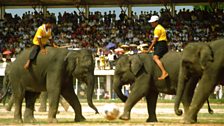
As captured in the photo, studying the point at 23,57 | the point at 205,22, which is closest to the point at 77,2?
the point at 205,22

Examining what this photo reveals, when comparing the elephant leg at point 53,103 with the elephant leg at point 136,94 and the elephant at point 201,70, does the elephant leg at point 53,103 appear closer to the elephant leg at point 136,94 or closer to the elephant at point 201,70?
the elephant leg at point 136,94

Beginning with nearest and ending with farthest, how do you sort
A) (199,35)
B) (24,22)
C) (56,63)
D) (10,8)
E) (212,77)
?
(212,77) < (56,63) < (199,35) < (24,22) < (10,8)

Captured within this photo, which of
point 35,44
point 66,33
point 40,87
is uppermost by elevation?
point 35,44

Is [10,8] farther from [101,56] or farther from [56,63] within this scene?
[56,63]

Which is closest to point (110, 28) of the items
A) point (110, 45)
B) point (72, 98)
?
point (110, 45)

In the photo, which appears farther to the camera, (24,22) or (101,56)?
(24,22)

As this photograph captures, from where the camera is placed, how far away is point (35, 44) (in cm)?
2162

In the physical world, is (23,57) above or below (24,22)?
above

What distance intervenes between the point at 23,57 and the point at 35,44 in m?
0.87

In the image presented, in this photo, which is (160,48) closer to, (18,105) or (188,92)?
(188,92)

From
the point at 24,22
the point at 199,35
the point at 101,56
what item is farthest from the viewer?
the point at 24,22

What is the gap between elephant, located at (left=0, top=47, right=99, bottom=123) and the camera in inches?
838

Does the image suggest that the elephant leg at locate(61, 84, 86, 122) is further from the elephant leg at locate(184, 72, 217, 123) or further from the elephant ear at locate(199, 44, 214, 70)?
the elephant ear at locate(199, 44, 214, 70)

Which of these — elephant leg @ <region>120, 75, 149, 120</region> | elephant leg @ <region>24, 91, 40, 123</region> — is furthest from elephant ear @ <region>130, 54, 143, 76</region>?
elephant leg @ <region>24, 91, 40, 123</region>
